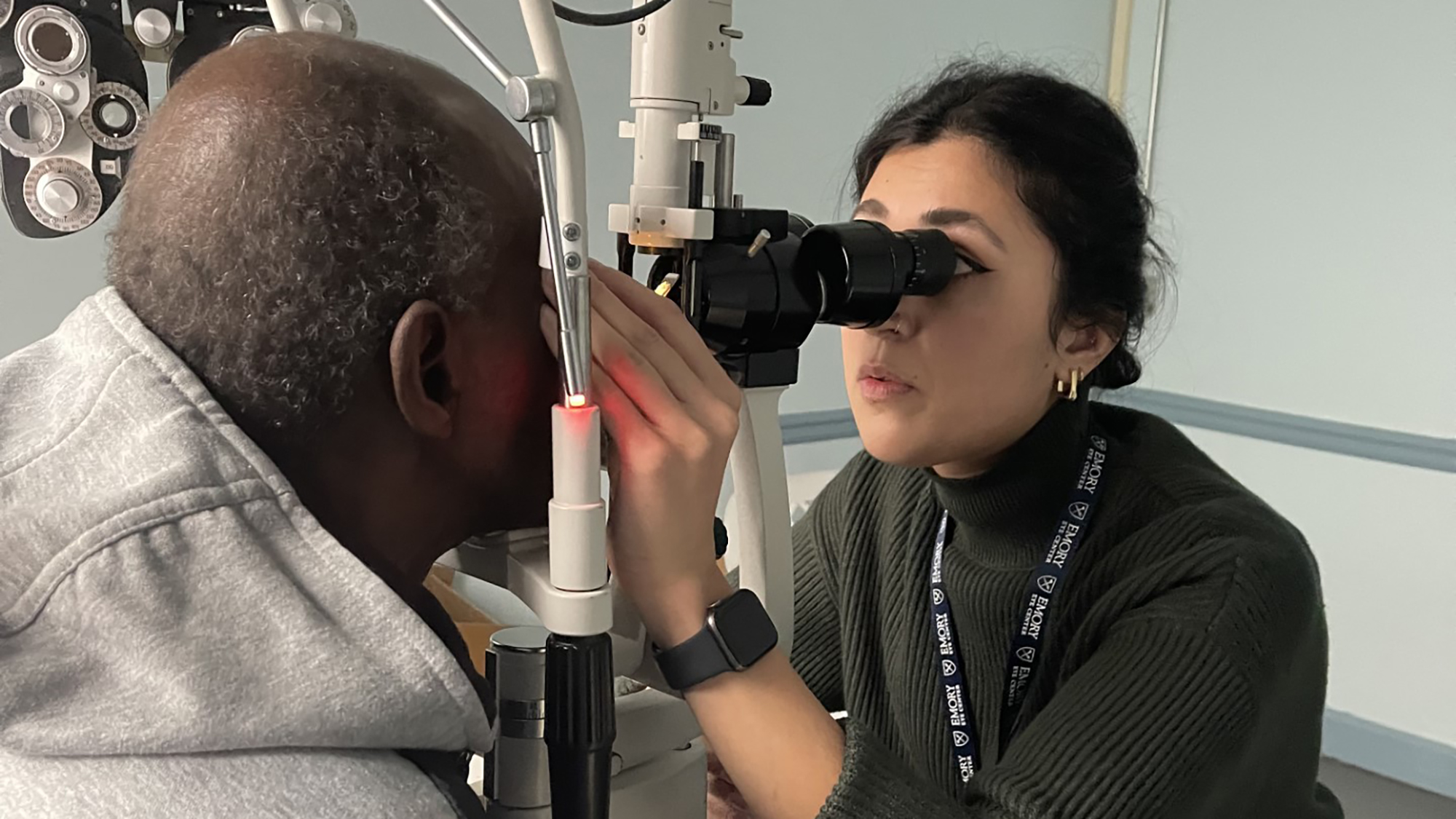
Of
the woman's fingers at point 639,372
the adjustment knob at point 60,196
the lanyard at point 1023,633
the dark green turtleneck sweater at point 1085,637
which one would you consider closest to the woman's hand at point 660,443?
the woman's fingers at point 639,372

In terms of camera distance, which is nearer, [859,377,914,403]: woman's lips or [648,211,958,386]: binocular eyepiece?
[648,211,958,386]: binocular eyepiece

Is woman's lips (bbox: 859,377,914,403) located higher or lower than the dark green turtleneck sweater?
higher

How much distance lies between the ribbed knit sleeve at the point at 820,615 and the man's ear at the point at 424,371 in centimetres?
88

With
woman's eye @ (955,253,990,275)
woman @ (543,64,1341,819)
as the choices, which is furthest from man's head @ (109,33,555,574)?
woman's eye @ (955,253,990,275)

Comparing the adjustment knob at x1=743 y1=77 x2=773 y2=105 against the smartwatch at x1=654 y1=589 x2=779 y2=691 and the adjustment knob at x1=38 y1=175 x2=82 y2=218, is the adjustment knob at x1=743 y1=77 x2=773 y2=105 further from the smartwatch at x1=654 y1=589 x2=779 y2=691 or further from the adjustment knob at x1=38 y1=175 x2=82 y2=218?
the adjustment knob at x1=38 y1=175 x2=82 y2=218

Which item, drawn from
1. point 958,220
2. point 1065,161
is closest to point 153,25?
point 958,220

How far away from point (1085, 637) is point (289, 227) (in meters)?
0.83

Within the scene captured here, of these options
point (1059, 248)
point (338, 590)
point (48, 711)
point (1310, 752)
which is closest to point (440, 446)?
point (338, 590)

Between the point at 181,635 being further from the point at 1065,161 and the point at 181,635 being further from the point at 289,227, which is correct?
the point at 1065,161

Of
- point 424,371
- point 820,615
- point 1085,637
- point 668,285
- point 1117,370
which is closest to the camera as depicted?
point 424,371

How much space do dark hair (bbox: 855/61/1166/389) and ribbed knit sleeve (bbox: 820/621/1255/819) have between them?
372mm

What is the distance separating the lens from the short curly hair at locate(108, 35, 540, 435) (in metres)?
0.62

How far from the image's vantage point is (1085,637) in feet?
3.73

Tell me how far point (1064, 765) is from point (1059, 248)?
1.66 feet
